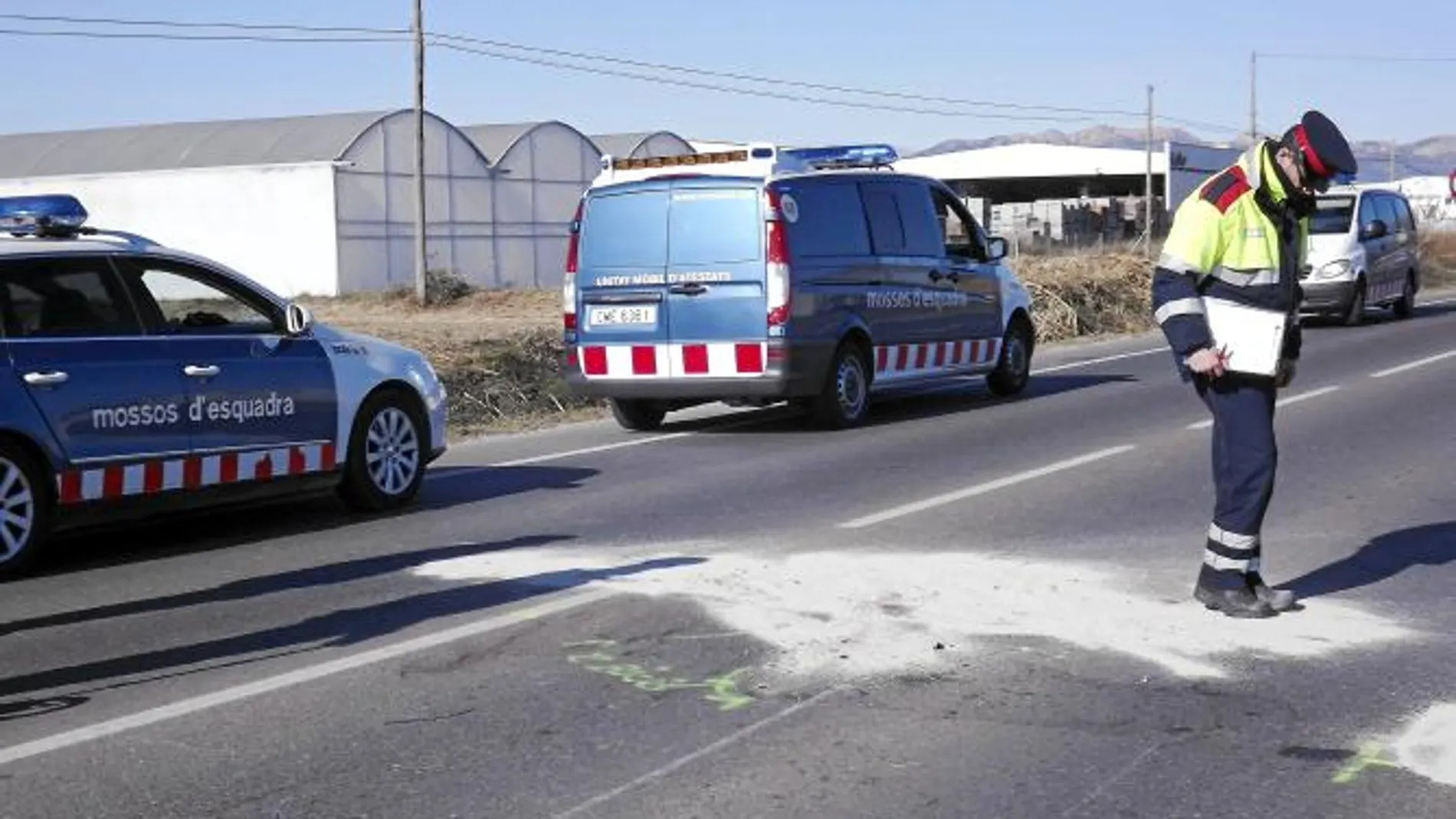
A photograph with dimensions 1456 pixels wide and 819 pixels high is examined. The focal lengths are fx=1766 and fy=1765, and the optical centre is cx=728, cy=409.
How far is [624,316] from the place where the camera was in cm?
1349

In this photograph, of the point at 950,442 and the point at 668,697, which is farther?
the point at 950,442

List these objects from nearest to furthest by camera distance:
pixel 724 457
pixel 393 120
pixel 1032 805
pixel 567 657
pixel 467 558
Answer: pixel 1032 805, pixel 567 657, pixel 467 558, pixel 724 457, pixel 393 120

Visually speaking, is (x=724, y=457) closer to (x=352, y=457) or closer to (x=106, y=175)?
(x=352, y=457)

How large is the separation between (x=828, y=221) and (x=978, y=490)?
3.82 meters

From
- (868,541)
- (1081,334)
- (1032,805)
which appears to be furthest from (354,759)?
(1081,334)

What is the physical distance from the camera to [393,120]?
1549 inches

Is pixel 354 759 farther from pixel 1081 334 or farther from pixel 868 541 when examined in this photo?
pixel 1081 334

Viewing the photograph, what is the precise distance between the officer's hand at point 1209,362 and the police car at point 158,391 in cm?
495

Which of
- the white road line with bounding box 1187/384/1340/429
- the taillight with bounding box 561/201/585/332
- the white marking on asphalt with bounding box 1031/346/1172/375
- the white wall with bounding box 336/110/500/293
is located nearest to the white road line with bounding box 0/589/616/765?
the taillight with bounding box 561/201/585/332

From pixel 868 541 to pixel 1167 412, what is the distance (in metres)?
6.81

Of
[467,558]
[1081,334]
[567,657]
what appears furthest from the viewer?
[1081,334]

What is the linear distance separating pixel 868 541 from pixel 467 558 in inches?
76.5

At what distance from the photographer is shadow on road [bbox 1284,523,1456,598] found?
24.7 feet

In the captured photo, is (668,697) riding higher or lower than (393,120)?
lower
